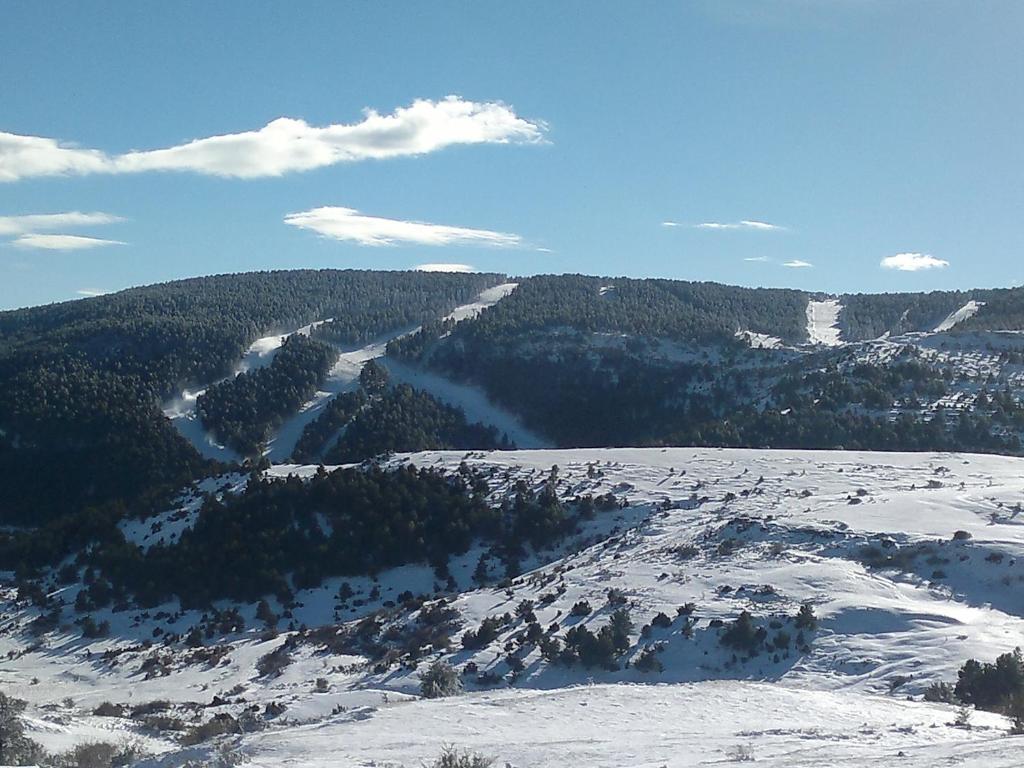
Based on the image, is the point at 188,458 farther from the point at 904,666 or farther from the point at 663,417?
the point at 904,666

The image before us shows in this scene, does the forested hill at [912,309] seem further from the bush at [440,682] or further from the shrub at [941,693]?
the bush at [440,682]

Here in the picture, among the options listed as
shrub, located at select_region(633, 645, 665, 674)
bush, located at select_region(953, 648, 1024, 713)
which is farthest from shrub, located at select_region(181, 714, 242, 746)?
bush, located at select_region(953, 648, 1024, 713)

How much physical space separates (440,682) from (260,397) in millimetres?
75782

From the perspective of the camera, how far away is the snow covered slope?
47.1 ft

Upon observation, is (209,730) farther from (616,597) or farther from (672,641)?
(616,597)

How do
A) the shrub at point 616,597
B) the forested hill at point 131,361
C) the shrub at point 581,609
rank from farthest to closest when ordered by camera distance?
the forested hill at point 131,361 < the shrub at point 616,597 < the shrub at point 581,609

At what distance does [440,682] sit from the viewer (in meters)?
22.1

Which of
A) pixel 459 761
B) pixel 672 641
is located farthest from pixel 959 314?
pixel 459 761

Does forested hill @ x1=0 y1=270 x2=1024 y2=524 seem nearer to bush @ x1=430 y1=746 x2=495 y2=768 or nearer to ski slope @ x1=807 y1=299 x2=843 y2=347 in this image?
ski slope @ x1=807 y1=299 x2=843 y2=347

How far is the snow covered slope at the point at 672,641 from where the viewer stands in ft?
47.1

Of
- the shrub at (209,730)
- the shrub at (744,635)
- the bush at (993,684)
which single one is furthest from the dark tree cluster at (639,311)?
the shrub at (209,730)

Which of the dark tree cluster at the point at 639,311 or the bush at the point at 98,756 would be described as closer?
the bush at the point at 98,756

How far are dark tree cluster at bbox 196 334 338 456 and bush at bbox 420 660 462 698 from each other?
6545cm

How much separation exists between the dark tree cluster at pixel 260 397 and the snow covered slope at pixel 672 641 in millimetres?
41229
